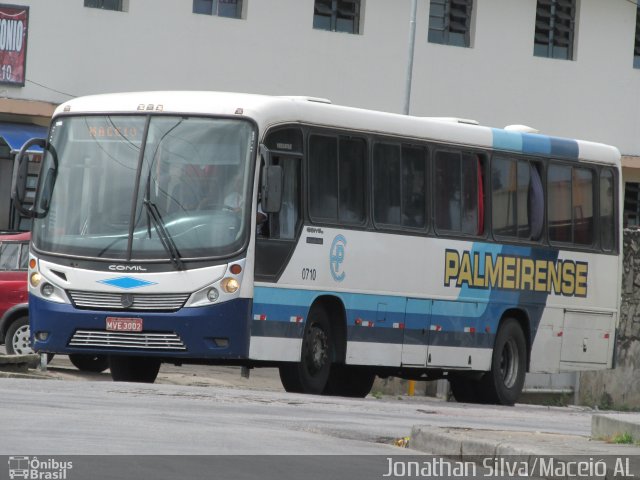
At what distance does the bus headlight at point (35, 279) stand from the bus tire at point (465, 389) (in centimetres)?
567

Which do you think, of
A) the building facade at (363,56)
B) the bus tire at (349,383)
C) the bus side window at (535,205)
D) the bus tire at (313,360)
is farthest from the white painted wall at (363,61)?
the bus tire at (313,360)

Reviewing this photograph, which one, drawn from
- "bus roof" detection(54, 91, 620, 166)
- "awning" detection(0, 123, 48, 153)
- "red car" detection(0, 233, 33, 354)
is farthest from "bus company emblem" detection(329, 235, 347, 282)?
"awning" detection(0, 123, 48, 153)

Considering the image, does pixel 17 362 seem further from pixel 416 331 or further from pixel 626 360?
pixel 626 360

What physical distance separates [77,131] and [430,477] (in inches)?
A: 357

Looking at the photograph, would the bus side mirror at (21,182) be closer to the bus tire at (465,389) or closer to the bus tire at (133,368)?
the bus tire at (133,368)

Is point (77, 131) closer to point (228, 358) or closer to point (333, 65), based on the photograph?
point (228, 358)

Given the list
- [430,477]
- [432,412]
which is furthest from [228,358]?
[430,477]

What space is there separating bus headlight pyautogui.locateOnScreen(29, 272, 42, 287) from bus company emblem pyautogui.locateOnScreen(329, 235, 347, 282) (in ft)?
9.60

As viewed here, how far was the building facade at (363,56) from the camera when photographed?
33.2 metres

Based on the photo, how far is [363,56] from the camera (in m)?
36.4

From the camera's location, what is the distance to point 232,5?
35.2 meters

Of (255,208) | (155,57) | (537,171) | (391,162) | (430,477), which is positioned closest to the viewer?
(430,477)

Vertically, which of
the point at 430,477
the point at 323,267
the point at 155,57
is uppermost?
the point at 155,57

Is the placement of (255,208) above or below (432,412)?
above
